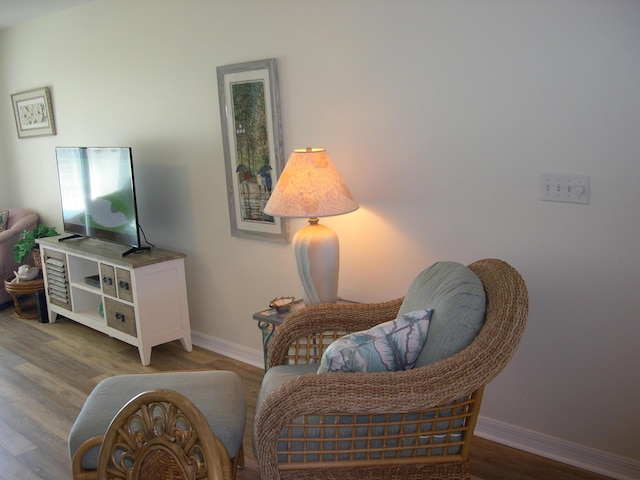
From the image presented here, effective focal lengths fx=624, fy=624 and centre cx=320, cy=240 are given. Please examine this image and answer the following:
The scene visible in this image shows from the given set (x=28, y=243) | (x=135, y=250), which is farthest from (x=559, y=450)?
(x=28, y=243)

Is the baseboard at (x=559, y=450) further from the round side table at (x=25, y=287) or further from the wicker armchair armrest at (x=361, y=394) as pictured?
the round side table at (x=25, y=287)

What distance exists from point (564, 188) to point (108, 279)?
279cm

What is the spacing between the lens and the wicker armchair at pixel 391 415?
69.5 inches

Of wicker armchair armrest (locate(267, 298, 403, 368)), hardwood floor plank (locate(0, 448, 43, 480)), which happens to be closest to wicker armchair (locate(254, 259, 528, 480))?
wicker armchair armrest (locate(267, 298, 403, 368))

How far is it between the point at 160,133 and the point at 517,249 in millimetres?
2492

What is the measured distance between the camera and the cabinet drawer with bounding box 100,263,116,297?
3.88 metres

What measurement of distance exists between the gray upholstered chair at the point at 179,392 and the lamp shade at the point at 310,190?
2.44ft

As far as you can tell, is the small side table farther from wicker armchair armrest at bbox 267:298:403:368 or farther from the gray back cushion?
the gray back cushion

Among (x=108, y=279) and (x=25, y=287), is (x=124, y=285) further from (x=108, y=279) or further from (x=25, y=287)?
(x=25, y=287)

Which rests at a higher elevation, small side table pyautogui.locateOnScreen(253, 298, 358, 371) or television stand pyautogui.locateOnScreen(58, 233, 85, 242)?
television stand pyautogui.locateOnScreen(58, 233, 85, 242)

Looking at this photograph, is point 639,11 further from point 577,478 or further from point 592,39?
point 577,478

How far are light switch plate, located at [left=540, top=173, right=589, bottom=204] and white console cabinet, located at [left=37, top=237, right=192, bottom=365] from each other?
2.30 meters

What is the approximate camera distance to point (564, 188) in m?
2.29

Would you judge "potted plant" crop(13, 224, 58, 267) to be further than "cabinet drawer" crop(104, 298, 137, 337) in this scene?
Yes
